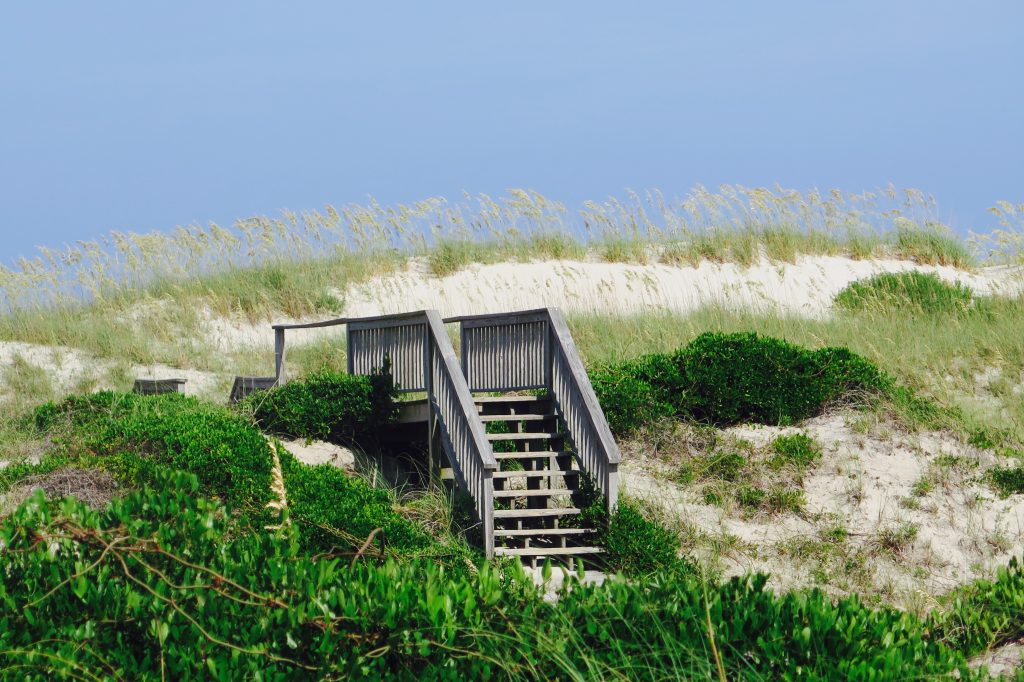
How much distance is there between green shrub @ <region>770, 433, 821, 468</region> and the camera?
40.3 feet

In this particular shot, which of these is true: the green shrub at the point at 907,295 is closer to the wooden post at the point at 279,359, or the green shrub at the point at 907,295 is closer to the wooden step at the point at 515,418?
the wooden step at the point at 515,418

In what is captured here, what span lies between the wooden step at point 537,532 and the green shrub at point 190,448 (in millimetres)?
2361

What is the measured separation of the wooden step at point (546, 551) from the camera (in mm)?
10336

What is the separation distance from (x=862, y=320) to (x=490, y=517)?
9.26 m

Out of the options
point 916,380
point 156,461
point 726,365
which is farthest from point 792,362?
point 156,461

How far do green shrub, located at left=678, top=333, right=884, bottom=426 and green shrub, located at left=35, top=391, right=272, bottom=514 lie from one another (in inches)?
216

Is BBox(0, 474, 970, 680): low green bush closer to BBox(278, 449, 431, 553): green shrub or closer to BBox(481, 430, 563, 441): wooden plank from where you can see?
BBox(278, 449, 431, 553): green shrub

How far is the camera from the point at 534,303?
68.8ft

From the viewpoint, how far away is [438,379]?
1184cm

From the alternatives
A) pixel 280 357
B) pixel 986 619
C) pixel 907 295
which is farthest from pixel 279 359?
pixel 907 295

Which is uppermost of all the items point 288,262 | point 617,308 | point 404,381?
point 288,262

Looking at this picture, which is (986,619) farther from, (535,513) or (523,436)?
(523,436)

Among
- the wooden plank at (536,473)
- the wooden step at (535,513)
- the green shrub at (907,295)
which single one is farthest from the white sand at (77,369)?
the green shrub at (907,295)

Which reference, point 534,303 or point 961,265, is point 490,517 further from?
point 961,265
